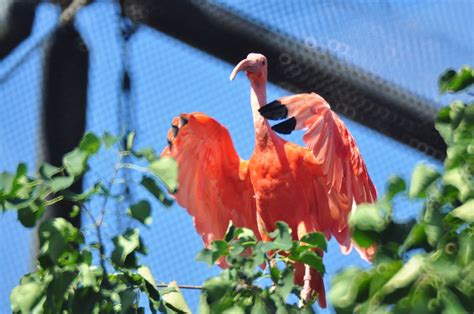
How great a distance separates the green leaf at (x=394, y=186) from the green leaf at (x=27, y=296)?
0.65 metres

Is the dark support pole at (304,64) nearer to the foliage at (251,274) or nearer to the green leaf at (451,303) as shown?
the foliage at (251,274)

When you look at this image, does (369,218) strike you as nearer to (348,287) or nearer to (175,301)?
(348,287)

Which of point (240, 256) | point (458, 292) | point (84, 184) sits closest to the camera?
point (458, 292)

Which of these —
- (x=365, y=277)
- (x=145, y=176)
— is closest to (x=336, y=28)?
(x=145, y=176)

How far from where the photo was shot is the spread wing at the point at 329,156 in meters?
3.44

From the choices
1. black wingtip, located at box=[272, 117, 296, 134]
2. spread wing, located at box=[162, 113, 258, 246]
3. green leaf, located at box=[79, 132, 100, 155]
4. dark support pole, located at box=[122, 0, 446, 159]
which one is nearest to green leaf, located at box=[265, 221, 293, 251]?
green leaf, located at box=[79, 132, 100, 155]

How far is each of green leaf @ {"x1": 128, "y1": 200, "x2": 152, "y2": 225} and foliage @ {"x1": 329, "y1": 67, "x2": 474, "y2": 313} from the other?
1.51 feet

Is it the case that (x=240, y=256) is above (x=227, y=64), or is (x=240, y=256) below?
above

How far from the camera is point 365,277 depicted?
6.02ft

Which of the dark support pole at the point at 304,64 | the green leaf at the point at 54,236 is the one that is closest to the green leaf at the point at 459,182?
the green leaf at the point at 54,236

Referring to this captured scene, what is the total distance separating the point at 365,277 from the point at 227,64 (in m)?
1.44

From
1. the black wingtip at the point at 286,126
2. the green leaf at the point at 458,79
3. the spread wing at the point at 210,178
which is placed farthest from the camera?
the spread wing at the point at 210,178

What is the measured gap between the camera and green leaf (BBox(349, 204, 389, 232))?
188cm

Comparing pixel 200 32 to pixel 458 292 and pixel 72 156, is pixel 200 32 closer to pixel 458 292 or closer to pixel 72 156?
pixel 72 156
